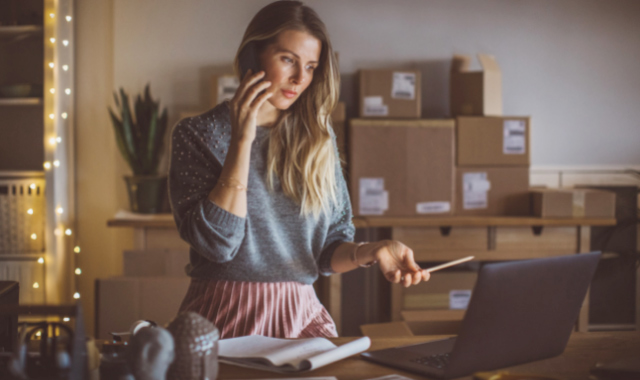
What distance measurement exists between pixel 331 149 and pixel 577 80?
8.02ft

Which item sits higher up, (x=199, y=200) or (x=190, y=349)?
(x=199, y=200)

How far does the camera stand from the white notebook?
3.26ft

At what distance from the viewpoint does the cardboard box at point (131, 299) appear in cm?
223

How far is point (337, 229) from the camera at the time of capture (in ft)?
5.08

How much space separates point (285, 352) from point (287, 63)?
0.69 metres

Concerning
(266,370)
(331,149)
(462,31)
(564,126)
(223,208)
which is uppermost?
(462,31)

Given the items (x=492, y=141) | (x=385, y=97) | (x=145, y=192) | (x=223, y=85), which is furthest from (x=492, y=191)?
(x=145, y=192)

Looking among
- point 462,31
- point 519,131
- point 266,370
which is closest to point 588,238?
point 519,131

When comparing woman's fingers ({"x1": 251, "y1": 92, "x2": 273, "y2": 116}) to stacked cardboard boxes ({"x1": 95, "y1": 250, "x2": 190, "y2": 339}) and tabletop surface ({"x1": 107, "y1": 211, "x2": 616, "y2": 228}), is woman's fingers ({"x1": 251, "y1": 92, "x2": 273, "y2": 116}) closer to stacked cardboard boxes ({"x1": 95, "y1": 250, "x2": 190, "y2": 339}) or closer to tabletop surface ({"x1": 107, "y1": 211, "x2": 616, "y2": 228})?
stacked cardboard boxes ({"x1": 95, "y1": 250, "x2": 190, "y2": 339})

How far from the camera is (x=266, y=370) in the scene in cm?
99

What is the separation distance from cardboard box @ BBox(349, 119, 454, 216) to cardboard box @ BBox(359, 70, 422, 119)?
108 mm

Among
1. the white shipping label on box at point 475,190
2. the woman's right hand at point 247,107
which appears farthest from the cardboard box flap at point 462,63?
the woman's right hand at point 247,107

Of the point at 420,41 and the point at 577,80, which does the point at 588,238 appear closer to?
the point at 577,80

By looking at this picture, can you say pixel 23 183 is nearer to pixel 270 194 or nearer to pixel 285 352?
pixel 270 194
